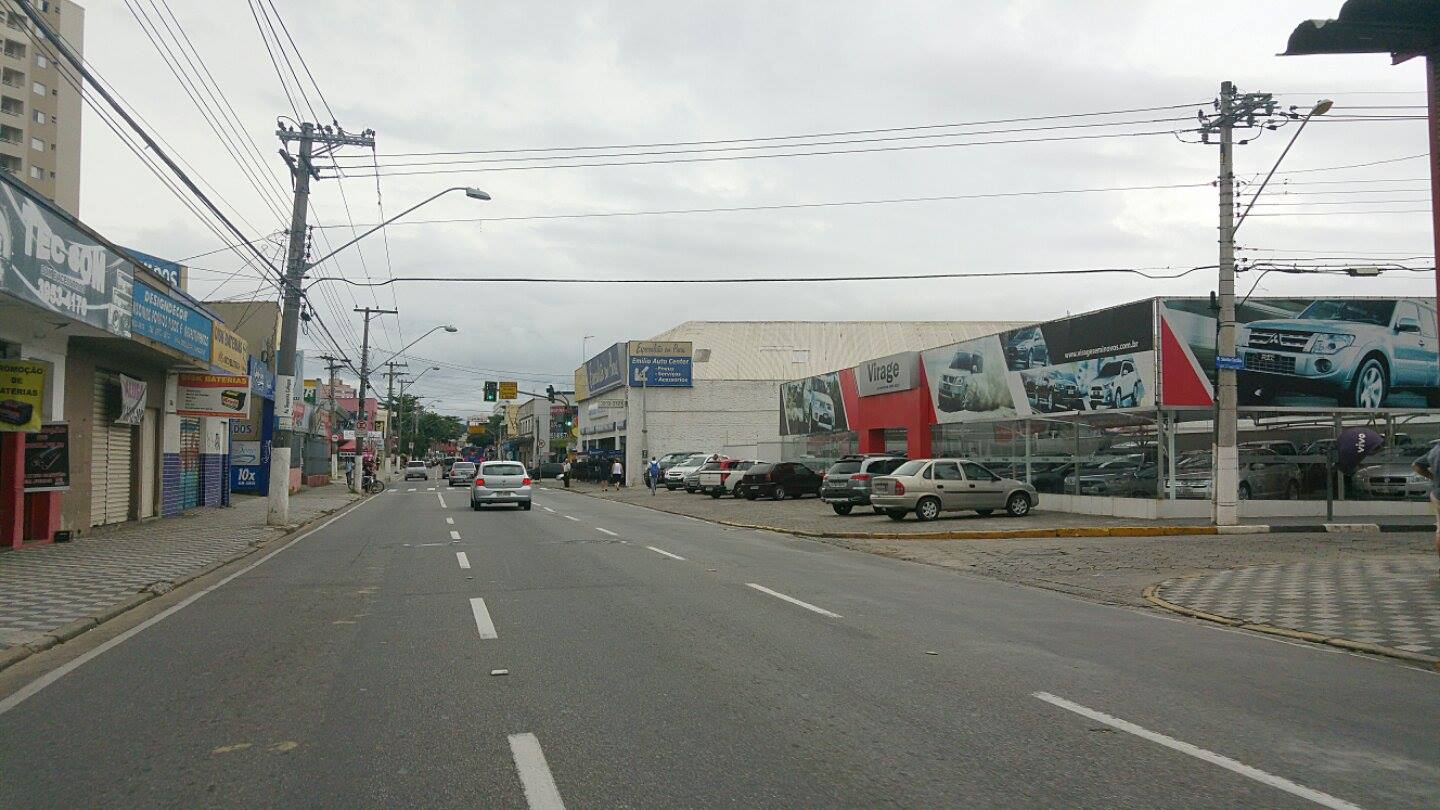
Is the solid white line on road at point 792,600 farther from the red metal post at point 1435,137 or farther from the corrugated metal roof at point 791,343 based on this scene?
the corrugated metal roof at point 791,343

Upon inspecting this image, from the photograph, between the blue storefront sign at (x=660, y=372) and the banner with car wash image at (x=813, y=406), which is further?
the blue storefront sign at (x=660, y=372)

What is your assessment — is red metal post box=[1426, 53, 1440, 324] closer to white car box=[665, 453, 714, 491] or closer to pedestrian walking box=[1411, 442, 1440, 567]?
pedestrian walking box=[1411, 442, 1440, 567]

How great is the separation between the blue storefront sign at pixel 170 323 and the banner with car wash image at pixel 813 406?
27409 mm

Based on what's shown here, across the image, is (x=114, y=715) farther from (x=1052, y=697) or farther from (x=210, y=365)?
(x=210, y=365)

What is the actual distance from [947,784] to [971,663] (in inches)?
125

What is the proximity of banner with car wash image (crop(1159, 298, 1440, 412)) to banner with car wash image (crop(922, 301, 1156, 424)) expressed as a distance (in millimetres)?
981

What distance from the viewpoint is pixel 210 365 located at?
24.5 meters

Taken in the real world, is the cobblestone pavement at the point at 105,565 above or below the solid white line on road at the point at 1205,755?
below

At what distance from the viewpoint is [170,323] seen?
20172 mm

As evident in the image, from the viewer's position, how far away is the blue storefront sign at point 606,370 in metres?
65.1

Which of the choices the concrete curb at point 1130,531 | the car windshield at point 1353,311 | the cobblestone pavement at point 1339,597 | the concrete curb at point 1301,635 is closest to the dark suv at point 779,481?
the concrete curb at point 1130,531

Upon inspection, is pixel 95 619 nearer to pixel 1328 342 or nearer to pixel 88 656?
pixel 88 656

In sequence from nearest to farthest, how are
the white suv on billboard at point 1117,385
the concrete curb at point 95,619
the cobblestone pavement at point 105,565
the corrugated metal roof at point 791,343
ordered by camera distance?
the concrete curb at point 95,619 < the cobblestone pavement at point 105,565 < the white suv on billboard at point 1117,385 < the corrugated metal roof at point 791,343

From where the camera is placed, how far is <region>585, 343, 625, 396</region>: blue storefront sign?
6512 centimetres
